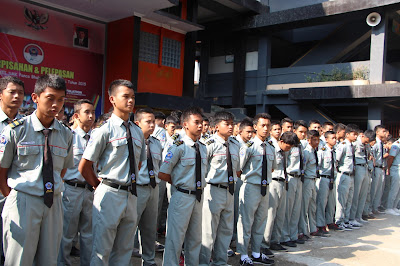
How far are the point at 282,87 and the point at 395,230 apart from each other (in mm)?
9483

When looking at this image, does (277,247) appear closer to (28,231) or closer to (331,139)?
(331,139)

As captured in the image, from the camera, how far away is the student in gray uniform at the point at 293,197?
5.84 metres

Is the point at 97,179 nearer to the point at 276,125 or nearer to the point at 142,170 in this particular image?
the point at 142,170

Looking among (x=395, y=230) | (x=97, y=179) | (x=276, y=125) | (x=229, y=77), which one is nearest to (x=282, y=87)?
(x=229, y=77)

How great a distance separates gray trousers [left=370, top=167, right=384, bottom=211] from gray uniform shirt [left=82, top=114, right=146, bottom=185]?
7.50 meters

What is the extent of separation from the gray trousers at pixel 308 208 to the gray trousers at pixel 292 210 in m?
0.23

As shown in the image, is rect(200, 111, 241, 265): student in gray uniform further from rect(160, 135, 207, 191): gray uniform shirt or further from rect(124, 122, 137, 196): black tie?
rect(124, 122, 137, 196): black tie

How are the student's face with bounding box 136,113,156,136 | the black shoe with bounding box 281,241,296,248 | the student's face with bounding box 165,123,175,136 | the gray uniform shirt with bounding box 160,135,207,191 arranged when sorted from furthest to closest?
the student's face with bounding box 165,123,175,136
the black shoe with bounding box 281,241,296,248
the student's face with bounding box 136,113,156,136
the gray uniform shirt with bounding box 160,135,207,191

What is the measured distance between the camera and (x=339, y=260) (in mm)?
5125

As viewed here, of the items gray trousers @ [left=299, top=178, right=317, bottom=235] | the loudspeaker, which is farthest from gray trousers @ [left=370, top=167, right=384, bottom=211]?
the loudspeaker

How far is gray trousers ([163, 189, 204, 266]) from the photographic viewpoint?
379cm

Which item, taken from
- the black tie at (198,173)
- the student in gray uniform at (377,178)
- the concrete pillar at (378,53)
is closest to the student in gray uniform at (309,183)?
the black tie at (198,173)

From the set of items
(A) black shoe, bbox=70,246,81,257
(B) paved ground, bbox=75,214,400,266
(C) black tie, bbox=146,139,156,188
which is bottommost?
(B) paved ground, bbox=75,214,400,266

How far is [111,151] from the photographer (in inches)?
127
